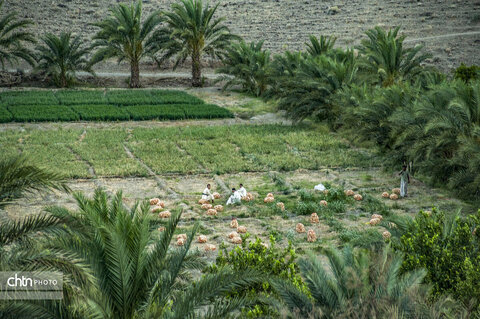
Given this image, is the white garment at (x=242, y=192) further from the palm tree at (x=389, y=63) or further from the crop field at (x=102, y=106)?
the palm tree at (x=389, y=63)

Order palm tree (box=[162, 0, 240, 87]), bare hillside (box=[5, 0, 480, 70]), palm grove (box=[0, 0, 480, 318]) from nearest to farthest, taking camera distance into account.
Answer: palm grove (box=[0, 0, 480, 318]), palm tree (box=[162, 0, 240, 87]), bare hillside (box=[5, 0, 480, 70])

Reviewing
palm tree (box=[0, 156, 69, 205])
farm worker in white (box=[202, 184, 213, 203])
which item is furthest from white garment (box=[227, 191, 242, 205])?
palm tree (box=[0, 156, 69, 205])

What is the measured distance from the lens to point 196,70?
3127 centimetres

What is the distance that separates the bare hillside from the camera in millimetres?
37031

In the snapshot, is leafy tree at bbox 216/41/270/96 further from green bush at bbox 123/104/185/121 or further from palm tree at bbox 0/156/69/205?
palm tree at bbox 0/156/69/205

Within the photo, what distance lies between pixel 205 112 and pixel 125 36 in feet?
25.7

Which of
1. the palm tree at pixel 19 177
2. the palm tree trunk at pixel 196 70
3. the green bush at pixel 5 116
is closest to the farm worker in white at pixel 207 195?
the palm tree at pixel 19 177

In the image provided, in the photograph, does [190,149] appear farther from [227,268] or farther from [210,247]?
[227,268]

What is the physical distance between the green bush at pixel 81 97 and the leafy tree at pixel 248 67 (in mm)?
6032

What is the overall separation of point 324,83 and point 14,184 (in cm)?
1622

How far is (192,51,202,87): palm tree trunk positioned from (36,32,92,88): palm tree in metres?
5.25

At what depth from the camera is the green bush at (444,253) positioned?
7.96 metres

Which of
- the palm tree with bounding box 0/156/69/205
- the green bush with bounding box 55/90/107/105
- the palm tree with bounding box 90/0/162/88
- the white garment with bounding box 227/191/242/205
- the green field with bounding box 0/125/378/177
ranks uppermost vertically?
the palm tree with bounding box 0/156/69/205

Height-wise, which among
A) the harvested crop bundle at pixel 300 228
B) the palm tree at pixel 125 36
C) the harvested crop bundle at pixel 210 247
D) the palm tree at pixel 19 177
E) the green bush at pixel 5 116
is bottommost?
the green bush at pixel 5 116
